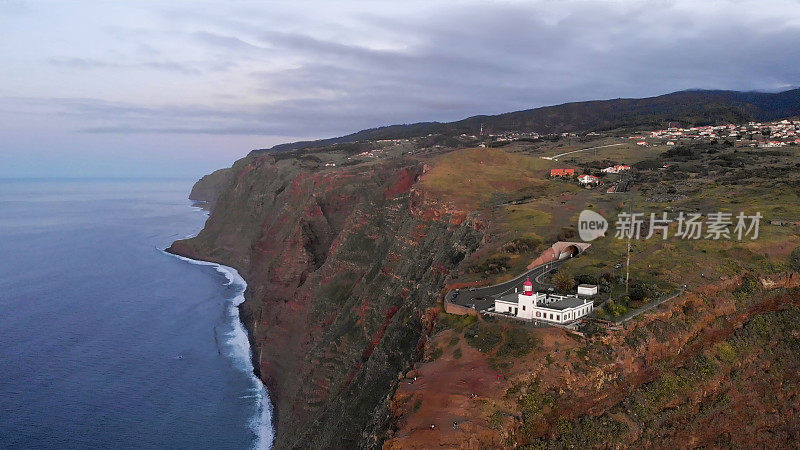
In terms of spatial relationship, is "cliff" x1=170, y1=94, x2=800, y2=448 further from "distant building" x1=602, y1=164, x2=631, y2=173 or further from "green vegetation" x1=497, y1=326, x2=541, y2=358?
"distant building" x1=602, y1=164, x2=631, y2=173

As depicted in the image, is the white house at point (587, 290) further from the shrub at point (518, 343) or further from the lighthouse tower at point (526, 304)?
the shrub at point (518, 343)

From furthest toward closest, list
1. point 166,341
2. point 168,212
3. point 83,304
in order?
point 168,212, point 83,304, point 166,341

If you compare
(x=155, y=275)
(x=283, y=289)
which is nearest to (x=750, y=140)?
(x=283, y=289)

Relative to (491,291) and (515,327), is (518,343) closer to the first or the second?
(515,327)

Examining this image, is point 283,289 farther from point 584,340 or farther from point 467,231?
point 584,340

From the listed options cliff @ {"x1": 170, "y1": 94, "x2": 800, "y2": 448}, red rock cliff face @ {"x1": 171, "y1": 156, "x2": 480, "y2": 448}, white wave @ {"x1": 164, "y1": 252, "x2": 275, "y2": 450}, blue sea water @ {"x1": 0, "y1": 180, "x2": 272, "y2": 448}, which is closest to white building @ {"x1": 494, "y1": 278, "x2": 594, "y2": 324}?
cliff @ {"x1": 170, "y1": 94, "x2": 800, "y2": 448}

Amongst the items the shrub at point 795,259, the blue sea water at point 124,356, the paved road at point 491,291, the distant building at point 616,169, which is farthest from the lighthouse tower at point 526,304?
the distant building at point 616,169

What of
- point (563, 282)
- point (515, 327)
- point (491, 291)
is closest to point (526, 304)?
point (515, 327)
